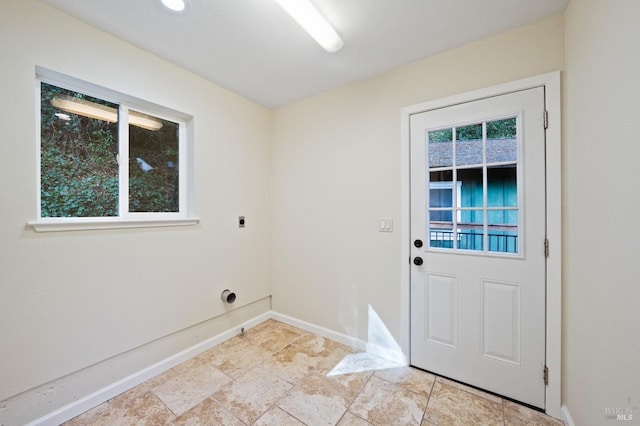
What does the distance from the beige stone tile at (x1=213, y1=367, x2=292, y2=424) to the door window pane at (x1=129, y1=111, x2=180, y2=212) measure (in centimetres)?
152

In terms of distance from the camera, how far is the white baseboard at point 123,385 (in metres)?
1.51

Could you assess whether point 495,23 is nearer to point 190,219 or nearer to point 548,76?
point 548,76

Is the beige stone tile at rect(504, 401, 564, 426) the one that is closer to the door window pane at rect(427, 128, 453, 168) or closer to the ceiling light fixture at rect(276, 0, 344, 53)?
the door window pane at rect(427, 128, 453, 168)

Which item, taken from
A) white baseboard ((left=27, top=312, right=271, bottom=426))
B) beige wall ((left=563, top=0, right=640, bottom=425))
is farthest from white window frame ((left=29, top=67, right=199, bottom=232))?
beige wall ((left=563, top=0, right=640, bottom=425))

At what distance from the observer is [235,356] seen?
222 cm

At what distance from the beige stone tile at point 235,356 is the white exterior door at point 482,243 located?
1.34m

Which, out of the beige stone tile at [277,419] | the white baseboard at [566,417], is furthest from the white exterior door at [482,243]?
the beige stone tile at [277,419]

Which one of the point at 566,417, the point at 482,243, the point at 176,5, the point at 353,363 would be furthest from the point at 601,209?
the point at 176,5

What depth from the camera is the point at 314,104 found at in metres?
2.64

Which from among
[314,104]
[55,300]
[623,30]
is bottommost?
[55,300]

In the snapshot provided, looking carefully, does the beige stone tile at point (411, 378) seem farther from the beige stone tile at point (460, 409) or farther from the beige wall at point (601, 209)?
the beige wall at point (601, 209)

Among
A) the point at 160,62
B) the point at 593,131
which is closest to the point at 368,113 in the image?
the point at 593,131

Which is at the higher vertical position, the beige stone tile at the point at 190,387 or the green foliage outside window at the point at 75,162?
the green foliage outside window at the point at 75,162

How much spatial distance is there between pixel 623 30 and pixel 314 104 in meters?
2.12
